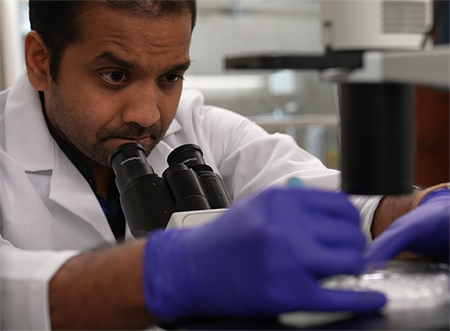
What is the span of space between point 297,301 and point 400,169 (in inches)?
8.3

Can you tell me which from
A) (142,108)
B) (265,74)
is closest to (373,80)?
(142,108)

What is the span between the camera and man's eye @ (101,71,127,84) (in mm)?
1307

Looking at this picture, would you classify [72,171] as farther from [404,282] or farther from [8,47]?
[404,282]

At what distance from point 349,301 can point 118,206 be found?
3.26ft

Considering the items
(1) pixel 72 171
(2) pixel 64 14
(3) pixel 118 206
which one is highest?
(2) pixel 64 14

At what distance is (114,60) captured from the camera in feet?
4.14

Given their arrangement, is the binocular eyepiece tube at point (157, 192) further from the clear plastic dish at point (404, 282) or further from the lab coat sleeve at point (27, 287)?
the clear plastic dish at point (404, 282)

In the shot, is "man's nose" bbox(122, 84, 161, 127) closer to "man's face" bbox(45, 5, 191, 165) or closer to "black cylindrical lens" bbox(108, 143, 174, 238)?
"man's face" bbox(45, 5, 191, 165)

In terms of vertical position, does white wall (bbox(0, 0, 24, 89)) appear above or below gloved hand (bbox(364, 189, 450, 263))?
above

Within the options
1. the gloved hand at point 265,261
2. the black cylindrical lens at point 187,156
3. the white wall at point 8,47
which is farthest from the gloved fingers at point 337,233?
the white wall at point 8,47

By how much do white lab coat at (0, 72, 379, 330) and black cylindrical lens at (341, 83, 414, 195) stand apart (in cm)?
62

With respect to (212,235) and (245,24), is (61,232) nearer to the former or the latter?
(212,235)

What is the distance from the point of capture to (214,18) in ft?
14.8

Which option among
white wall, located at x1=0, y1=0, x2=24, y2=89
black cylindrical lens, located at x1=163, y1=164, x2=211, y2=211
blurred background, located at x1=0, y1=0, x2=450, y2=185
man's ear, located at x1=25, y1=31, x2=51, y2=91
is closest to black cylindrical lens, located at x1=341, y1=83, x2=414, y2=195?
black cylindrical lens, located at x1=163, y1=164, x2=211, y2=211
